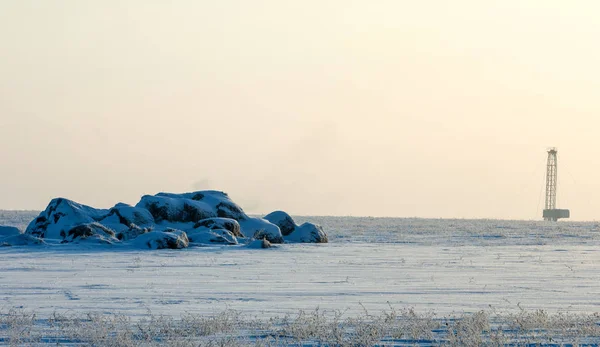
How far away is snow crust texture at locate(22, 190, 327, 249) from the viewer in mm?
37500

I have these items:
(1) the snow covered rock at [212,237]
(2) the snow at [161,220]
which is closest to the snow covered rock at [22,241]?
(2) the snow at [161,220]

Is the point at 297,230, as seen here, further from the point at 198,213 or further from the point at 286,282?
the point at 286,282

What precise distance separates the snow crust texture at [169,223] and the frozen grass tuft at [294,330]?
23.4 metres

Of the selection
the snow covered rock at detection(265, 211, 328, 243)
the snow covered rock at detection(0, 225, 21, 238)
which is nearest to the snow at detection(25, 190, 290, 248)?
the snow covered rock at detection(0, 225, 21, 238)

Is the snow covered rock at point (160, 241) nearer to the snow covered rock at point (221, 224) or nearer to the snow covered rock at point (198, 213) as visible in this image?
the snow covered rock at point (221, 224)

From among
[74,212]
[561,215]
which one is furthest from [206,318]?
[561,215]

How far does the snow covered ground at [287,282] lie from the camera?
15.2m

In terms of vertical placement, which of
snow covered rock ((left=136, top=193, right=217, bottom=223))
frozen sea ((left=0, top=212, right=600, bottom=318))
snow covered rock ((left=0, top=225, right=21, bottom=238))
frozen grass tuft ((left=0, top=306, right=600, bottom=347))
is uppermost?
snow covered rock ((left=136, top=193, right=217, bottom=223))

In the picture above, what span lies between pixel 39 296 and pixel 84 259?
10.9 metres

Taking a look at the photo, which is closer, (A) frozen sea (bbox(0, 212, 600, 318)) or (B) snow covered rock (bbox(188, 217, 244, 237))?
(A) frozen sea (bbox(0, 212, 600, 318))

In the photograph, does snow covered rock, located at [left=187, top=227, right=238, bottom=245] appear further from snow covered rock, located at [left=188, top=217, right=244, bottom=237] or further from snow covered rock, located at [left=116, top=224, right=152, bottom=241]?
snow covered rock, located at [left=188, top=217, right=244, bottom=237]

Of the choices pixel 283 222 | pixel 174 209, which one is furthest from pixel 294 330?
pixel 283 222

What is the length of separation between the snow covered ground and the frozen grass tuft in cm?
134

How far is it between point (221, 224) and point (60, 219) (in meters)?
8.09
